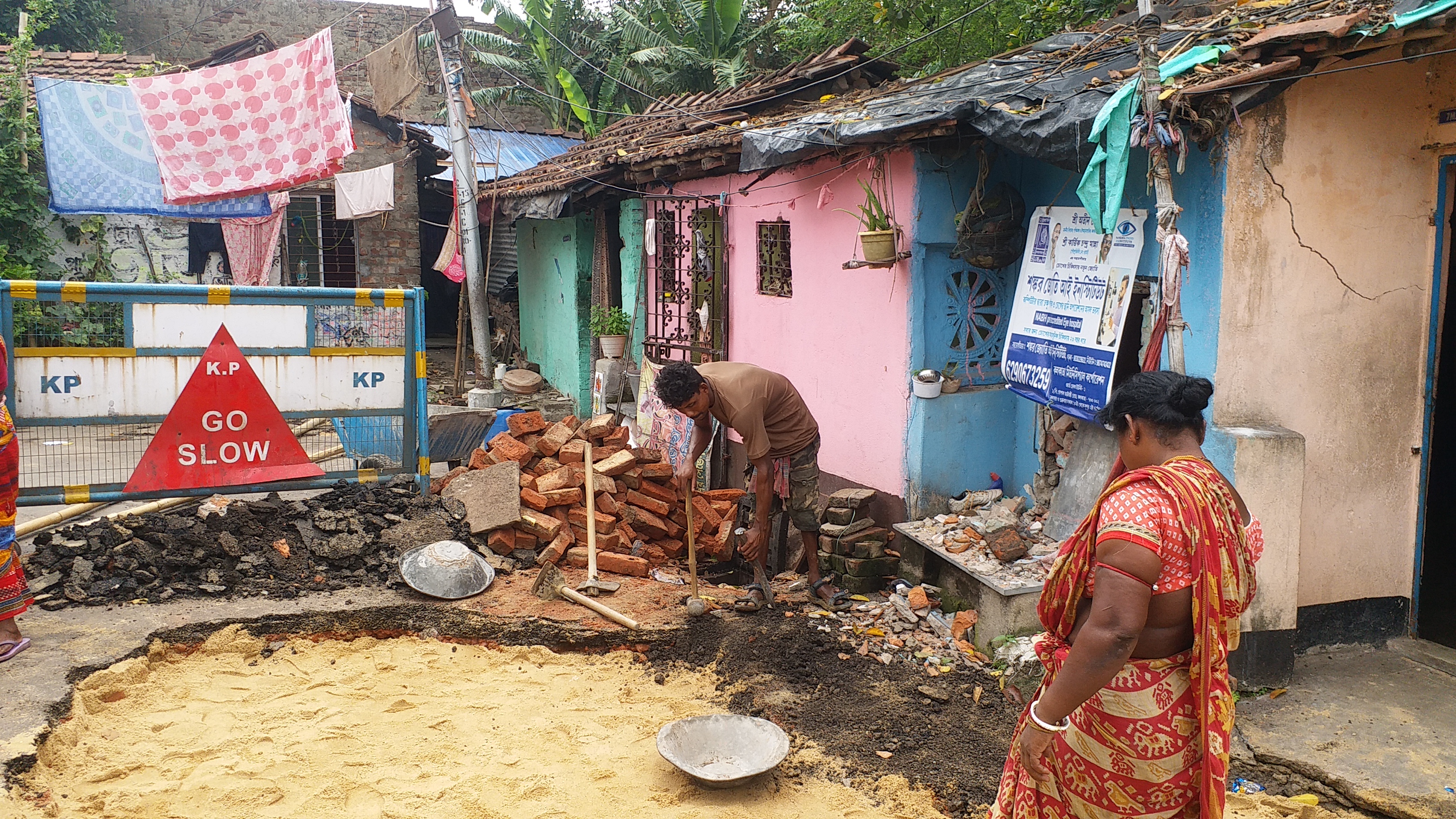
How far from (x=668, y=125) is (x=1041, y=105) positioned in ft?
21.4

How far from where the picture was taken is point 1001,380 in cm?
694

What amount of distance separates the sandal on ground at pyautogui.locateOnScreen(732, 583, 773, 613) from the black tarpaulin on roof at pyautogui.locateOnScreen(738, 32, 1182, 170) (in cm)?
294

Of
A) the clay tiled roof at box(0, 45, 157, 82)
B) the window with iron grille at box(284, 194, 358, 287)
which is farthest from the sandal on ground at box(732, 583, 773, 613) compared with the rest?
the window with iron grille at box(284, 194, 358, 287)

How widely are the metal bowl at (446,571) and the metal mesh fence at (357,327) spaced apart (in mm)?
1581

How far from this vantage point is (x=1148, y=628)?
242cm

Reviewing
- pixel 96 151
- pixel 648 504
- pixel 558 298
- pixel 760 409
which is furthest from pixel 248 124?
pixel 760 409

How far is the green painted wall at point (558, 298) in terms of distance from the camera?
41.9ft

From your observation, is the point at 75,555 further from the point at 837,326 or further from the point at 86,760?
the point at 837,326

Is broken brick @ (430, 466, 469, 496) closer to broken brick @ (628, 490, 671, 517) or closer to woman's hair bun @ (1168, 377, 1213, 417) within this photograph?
broken brick @ (628, 490, 671, 517)

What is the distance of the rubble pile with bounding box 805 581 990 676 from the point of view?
17.6 ft

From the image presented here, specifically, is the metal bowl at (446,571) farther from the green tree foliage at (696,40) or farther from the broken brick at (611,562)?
the green tree foliage at (696,40)

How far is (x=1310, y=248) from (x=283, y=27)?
21.9 meters

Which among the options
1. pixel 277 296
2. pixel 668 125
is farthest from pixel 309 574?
pixel 668 125

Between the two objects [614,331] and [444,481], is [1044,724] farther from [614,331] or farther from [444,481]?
[614,331]
